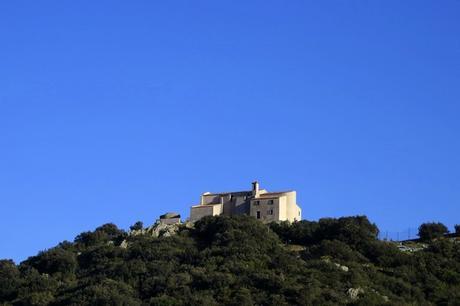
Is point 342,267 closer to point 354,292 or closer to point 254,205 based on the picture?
point 354,292

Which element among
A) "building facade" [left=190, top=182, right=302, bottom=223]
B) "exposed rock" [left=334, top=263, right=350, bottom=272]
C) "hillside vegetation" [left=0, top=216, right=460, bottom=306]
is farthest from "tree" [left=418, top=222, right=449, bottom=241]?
"exposed rock" [left=334, top=263, right=350, bottom=272]

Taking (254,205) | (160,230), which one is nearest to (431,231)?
(254,205)

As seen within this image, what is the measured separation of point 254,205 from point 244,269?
58.1 ft

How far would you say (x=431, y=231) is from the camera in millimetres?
72000

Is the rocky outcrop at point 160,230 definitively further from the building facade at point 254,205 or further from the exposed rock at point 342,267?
the exposed rock at point 342,267

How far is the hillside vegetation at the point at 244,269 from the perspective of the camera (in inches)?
2055

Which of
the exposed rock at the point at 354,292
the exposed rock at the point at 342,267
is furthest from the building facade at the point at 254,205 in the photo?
the exposed rock at the point at 354,292

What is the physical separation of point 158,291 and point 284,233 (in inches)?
676

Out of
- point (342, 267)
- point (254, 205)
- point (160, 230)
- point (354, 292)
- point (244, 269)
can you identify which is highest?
point (254, 205)

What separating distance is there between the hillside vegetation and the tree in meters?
1.79

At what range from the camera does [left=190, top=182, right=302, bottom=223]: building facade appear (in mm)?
73000

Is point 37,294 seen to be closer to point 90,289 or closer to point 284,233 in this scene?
point 90,289

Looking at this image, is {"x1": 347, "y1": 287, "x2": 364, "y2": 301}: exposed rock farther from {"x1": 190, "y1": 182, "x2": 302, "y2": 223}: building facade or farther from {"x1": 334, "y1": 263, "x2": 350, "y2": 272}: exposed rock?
{"x1": 190, "y1": 182, "x2": 302, "y2": 223}: building facade

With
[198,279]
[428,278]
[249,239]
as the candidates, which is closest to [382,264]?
[428,278]
